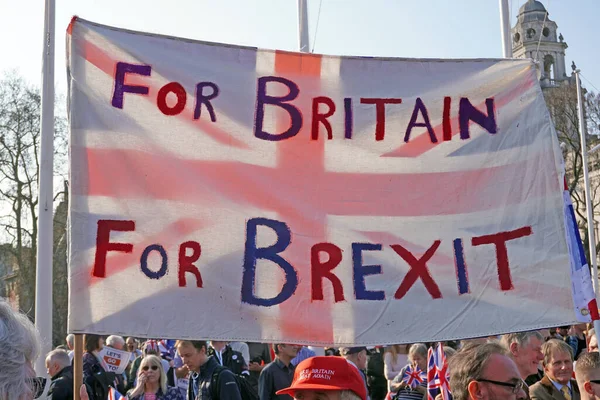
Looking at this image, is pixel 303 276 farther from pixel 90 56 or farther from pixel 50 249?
pixel 50 249

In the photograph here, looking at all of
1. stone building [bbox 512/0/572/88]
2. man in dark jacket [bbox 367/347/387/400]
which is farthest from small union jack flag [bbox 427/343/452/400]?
stone building [bbox 512/0/572/88]

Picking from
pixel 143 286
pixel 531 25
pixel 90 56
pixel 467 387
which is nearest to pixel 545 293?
pixel 467 387

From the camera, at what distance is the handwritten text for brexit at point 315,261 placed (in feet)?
15.0

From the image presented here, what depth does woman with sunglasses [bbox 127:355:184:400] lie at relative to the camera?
358 inches

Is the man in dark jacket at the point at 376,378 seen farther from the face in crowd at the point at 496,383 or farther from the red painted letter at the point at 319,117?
the face in crowd at the point at 496,383

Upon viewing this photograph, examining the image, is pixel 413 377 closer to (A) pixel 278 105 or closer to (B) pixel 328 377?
(A) pixel 278 105

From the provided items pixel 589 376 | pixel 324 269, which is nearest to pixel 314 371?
pixel 324 269

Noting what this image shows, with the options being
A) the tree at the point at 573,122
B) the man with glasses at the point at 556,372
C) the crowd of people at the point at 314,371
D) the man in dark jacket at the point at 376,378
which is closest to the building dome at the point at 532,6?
the tree at the point at 573,122

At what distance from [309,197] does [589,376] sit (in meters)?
2.21

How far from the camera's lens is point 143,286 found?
451 centimetres

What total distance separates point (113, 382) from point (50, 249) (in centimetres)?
322

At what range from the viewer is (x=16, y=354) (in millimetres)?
2277

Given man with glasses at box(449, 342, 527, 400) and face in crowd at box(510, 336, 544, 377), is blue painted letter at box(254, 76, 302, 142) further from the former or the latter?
face in crowd at box(510, 336, 544, 377)

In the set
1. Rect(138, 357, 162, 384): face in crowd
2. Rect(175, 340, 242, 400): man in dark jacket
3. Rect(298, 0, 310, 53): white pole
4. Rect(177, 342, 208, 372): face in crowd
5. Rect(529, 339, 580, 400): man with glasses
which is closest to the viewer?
Rect(529, 339, 580, 400): man with glasses
